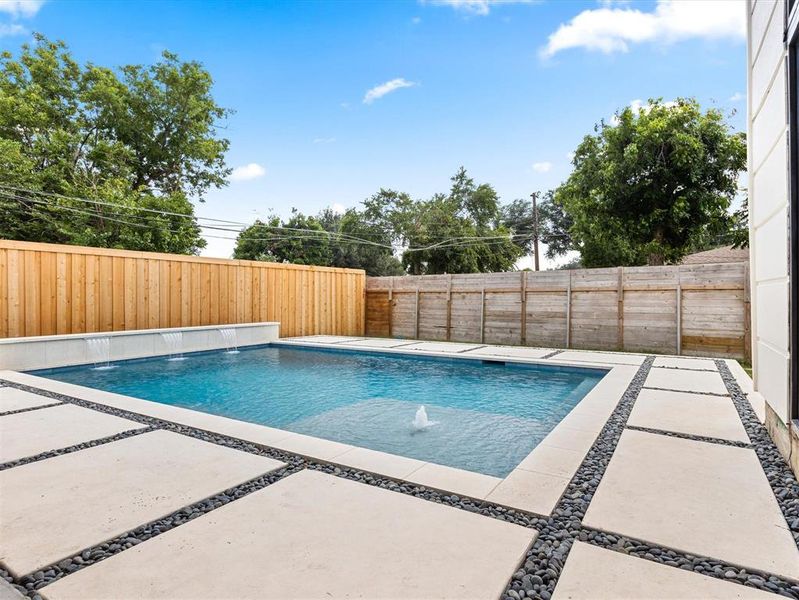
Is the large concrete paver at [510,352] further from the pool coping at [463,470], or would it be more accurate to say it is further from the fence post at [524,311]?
the pool coping at [463,470]

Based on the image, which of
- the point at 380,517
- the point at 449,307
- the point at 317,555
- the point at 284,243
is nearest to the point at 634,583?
the point at 380,517

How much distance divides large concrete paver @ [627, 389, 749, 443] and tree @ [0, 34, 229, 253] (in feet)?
45.2

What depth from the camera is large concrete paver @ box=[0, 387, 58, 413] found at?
3645mm

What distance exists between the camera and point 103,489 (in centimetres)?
208

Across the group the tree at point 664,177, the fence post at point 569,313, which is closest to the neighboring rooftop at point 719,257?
the tree at point 664,177

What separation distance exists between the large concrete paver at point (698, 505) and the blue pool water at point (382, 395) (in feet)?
2.76

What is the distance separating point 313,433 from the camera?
11.9ft

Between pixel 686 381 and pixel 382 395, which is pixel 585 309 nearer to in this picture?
pixel 686 381

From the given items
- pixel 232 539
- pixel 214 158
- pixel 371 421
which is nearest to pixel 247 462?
pixel 232 539

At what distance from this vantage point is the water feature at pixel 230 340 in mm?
8227

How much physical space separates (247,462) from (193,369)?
464 centimetres

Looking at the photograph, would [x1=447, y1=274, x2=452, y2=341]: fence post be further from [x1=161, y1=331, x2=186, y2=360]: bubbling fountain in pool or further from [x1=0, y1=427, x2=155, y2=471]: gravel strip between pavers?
[x1=0, y1=427, x2=155, y2=471]: gravel strip between pavers

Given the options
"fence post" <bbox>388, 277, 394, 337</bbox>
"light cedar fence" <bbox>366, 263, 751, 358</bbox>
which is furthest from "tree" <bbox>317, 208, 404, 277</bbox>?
"light cedar fence" <bbox>366, 263, 751, 358</bbox>

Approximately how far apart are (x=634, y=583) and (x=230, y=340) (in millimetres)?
7992
